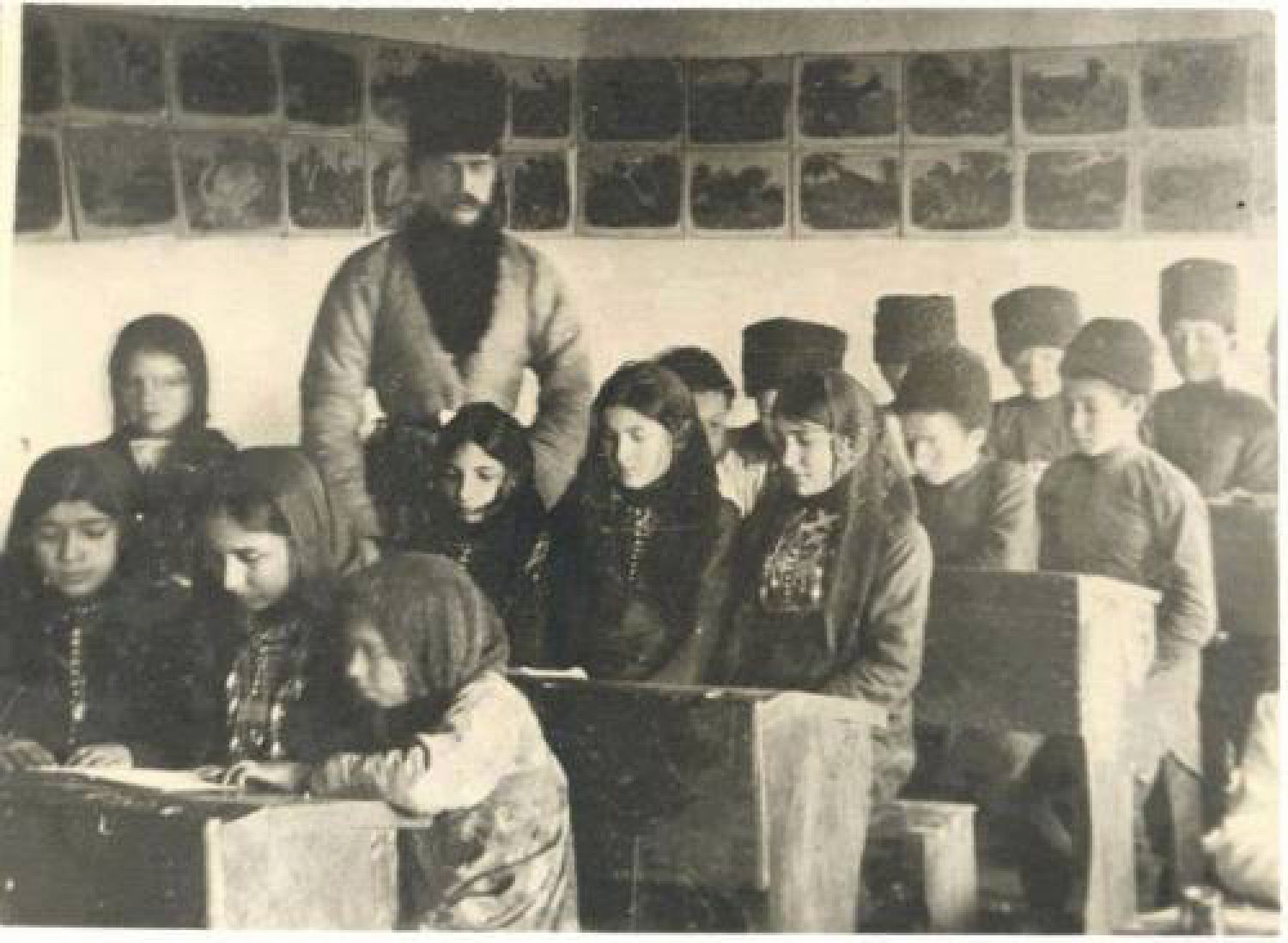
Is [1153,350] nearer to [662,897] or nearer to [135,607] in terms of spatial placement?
[662,897]

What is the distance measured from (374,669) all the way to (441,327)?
1054mm

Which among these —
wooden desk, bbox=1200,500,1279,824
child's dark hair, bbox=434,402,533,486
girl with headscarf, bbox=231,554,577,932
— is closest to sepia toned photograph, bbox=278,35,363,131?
child's dark hair, bbox=434,402,533,486

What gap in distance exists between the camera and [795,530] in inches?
232

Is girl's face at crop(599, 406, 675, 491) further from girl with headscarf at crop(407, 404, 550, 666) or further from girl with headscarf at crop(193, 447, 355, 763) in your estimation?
girl with headscarf at crop(193, 447, 355, 763)

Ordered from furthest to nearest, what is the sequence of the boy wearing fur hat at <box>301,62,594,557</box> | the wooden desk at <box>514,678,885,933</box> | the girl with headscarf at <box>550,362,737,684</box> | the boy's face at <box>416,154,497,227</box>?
the boy's face at <box>416,154,497,227</box>, the boy wearing fur hat at <box>301,62,594,557</box>, the girl with headscarf at <box>550,362,737,684</box>, the wooden desk at <box>514,678,885,933</box>

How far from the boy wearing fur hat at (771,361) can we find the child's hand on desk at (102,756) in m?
1.89

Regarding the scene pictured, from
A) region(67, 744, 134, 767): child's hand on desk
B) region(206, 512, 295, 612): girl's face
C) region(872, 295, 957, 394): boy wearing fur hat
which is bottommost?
region(67, 744, 134, 767): child's hand on desk

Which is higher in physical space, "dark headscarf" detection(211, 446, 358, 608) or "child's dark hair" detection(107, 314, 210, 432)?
"child's dark hair" detection(107, 314, 210, 432)

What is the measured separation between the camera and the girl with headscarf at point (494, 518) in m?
5.89

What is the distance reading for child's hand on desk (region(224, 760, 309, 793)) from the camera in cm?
569

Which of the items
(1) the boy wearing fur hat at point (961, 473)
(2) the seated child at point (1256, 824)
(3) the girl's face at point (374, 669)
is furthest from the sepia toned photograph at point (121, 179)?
(2) the seated child at point (1256, 824)

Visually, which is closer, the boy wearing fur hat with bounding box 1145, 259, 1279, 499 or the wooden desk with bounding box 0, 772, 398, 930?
the wooden desk with bounding box 0, 772, 398, 930

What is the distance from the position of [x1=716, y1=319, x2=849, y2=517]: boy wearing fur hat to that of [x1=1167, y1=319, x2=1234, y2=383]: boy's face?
3.11ft

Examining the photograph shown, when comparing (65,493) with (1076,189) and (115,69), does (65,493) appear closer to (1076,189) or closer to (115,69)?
(115,69)
